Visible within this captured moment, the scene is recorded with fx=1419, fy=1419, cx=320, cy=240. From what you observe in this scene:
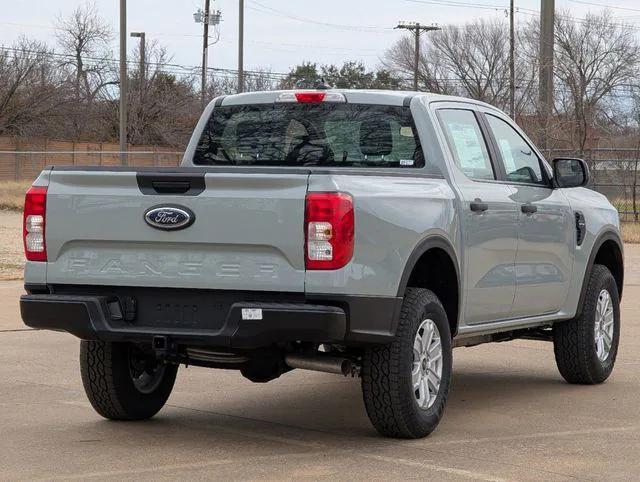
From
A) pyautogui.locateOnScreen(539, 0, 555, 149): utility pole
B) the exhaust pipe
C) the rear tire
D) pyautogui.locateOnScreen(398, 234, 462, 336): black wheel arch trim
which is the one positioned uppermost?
pyautogui.locateOnScreen(539, 0, 555, 149): utility pole

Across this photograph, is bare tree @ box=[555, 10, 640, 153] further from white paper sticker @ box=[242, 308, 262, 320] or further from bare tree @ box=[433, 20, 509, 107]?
white paper sticker @ box=[242, 308, 262, 320]

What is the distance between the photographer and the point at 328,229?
6.82 metres

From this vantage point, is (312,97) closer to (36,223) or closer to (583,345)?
(36,223)

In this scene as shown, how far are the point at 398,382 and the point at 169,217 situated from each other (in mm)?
1428

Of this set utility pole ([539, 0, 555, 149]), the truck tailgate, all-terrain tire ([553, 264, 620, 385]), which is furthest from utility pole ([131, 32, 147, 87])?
the truck tailgate

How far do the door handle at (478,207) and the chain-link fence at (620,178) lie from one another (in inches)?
977

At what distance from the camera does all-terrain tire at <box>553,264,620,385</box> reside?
9.62 meters

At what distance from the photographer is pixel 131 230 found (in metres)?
7.20

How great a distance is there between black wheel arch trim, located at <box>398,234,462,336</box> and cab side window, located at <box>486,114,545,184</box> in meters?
1.26

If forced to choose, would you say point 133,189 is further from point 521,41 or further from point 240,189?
point 521,41

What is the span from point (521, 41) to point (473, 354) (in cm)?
5223

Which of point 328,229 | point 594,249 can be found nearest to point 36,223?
point 328,229

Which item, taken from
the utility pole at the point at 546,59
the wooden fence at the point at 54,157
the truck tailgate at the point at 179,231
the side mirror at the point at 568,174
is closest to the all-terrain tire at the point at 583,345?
the side mirror at the point at 568,174

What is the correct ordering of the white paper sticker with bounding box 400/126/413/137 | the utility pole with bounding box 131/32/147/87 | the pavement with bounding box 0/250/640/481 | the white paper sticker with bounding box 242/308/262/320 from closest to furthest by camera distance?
1. the pavement with bounding box 0/250/640/481
2. the white paper sticker with bounding box 242/308/262/320
3. the white paper sticker with bounding box 400/126/413/137
4. the utility pole with bounding box 131/32/147/87
